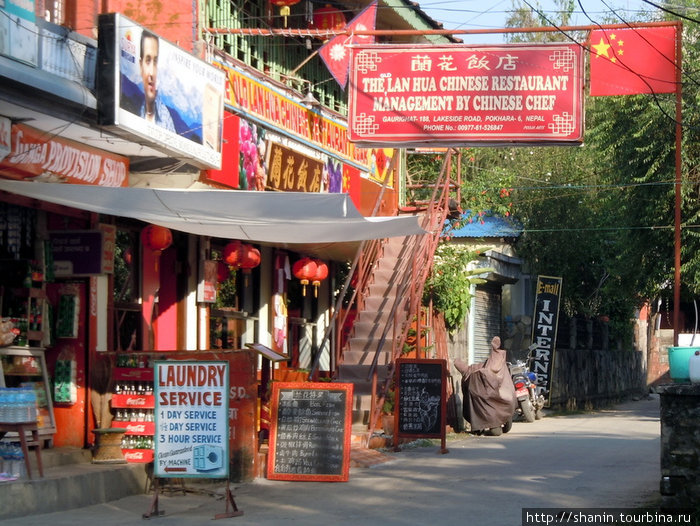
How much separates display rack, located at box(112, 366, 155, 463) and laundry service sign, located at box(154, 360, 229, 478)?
1.95m

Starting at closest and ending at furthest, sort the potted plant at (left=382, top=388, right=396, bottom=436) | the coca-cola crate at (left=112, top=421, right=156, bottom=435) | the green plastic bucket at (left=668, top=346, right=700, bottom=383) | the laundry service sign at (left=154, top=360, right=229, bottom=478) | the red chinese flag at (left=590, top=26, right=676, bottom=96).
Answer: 1. the laundry service sign at (left=154, top=360, right=229, bottom=478)
2. the green plastic bucket at (left=668, top=346, right=700, bottom=383)
3. the coca-cola crate at (left=112, top=421, right=156, bottom=435)
4. the red chinese flag at (left=590, top=26, right=676, bottom=96)
5. the potted plant at (left=382, top=388, right=396, bottom=436)

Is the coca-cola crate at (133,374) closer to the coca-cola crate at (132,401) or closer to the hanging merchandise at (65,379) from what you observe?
the coca-cola crate at (132,401)

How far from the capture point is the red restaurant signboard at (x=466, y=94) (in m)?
14.0

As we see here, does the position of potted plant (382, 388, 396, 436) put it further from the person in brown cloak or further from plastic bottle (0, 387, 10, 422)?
plastic bottle (0, 387, 10, 422)

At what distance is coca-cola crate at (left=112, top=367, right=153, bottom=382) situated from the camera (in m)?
11.7

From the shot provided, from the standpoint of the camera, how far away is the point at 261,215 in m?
10.8

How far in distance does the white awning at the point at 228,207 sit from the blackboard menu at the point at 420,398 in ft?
13.5

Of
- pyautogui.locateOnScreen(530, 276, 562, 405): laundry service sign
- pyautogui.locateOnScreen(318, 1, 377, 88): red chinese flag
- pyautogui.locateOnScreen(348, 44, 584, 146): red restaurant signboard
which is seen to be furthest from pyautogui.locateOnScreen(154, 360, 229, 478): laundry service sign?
pyautogui.locateOnScreen(530, 276, 562, 405): laundry service sign

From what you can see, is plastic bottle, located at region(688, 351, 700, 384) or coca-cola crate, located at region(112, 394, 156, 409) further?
coca-cola crate, located at region(112, 394, 156, 409)

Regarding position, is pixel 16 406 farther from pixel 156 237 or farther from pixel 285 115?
pixel 285 115

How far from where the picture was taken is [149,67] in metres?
11.7

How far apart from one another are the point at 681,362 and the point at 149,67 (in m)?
6.29

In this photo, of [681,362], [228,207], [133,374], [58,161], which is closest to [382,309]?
[133,374]

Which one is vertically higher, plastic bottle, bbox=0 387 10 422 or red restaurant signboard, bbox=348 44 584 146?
red restaurant signboard, bbox=348 44 584 146
